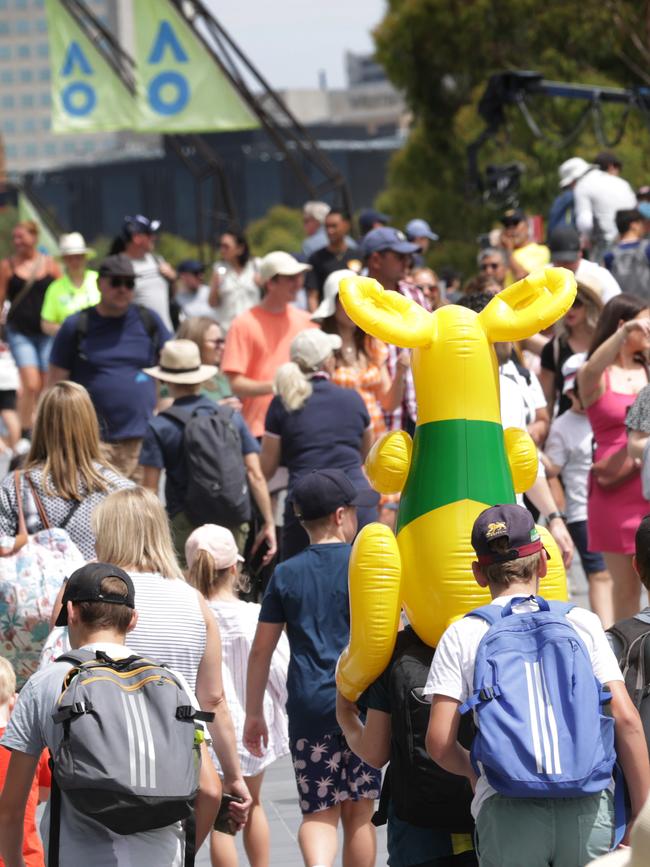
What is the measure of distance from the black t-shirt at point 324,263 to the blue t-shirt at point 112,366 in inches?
150

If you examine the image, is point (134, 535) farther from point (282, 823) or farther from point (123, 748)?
point (282, 823)

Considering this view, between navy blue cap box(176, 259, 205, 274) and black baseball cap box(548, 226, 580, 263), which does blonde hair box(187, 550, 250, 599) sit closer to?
black baseball cap box(548, 226, 580, 263)

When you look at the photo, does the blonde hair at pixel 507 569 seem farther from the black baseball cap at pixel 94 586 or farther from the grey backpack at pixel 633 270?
the grey backpack at pixel 633 270

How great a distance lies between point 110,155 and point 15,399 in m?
138

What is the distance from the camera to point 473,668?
13.0ft

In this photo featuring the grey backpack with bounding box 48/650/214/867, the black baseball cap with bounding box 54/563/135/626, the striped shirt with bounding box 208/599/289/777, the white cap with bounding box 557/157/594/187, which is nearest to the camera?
the grey backpack with bounding box 48/650/214/867

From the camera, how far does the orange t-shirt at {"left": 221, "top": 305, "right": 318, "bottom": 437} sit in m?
9.25

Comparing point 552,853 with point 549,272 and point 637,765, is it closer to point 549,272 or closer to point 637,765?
point 637,765

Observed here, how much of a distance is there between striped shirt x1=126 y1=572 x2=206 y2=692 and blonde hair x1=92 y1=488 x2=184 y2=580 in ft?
0.38

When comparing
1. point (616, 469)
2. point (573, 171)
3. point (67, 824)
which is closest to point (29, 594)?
point (67, 824)

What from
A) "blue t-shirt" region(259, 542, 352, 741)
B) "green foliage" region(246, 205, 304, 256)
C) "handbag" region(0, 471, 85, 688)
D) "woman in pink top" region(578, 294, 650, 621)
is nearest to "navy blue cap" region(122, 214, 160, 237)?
"woman in pink top" region(578, 294, 650, 621)

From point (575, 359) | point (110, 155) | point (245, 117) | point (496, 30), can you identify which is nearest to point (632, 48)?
point (496, 30)

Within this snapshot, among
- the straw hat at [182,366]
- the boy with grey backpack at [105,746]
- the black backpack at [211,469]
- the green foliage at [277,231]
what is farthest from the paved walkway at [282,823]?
the green foliage at [277,231]

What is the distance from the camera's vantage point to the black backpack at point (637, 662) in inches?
172
